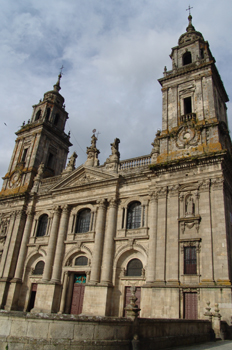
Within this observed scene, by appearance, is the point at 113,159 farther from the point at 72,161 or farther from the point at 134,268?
the point at 134,268

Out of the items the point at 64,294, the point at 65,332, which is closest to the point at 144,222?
the point at 64,294

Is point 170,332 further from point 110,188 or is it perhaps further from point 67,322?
point 110,188

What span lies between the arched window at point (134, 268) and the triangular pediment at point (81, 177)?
25.0 ft

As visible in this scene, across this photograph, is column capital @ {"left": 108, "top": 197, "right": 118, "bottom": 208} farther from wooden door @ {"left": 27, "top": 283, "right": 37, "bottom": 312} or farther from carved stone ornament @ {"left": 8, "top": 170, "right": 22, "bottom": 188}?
carved stone ornament @ {"left": 8, "top": 170, "right": 22, "bottom": 188}

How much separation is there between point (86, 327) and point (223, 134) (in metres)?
19.2

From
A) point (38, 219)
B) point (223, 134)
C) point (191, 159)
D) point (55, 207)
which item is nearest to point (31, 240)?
point (38, 219)

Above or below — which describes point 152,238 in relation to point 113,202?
below

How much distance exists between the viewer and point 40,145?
35844mm

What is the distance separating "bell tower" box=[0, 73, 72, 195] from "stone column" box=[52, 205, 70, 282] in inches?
269

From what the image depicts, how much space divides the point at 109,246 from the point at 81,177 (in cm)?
769

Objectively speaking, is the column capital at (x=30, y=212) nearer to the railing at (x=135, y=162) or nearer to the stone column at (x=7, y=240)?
the stone column at (x=7, y=240)

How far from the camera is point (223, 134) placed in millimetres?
24359

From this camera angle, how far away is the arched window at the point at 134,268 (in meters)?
22.8

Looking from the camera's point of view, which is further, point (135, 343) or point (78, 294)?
point (78, 294)
